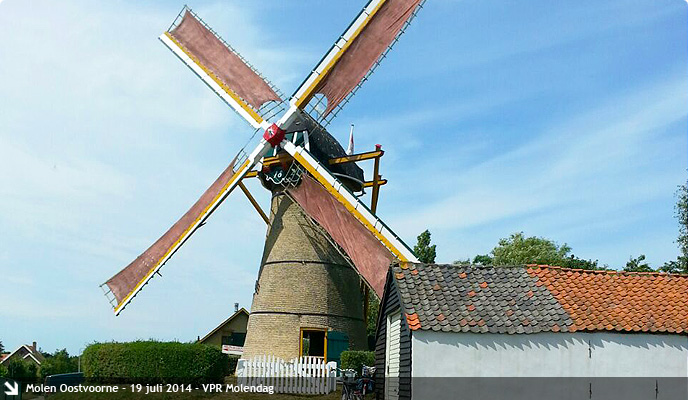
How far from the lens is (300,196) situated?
23734 mm

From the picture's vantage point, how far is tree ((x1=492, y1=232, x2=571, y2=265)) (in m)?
51.3

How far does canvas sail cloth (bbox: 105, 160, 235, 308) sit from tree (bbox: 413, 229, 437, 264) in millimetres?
21130

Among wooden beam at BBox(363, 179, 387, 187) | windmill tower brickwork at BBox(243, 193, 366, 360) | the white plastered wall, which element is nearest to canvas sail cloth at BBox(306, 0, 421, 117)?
wooden beam at BBox(363, 179, 387, 187)

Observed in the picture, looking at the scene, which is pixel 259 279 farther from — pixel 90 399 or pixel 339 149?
pixel 90 399

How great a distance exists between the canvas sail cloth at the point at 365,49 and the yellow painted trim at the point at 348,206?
206 centimetres

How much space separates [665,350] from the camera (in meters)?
14.0

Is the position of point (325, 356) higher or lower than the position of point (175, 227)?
lower

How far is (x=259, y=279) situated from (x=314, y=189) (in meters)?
4.60

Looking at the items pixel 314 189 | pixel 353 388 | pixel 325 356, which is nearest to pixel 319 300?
pixel 325 356

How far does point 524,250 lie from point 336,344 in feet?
102

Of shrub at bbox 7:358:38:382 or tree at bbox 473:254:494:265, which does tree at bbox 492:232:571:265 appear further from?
shrub at bbox 7:358:38:382

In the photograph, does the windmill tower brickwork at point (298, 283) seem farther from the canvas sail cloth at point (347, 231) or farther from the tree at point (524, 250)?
the tree at point (524, 250)

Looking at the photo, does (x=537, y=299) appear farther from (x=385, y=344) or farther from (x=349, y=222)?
(x=349, y=222)

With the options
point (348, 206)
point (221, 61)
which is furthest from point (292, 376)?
point (221, 61)
